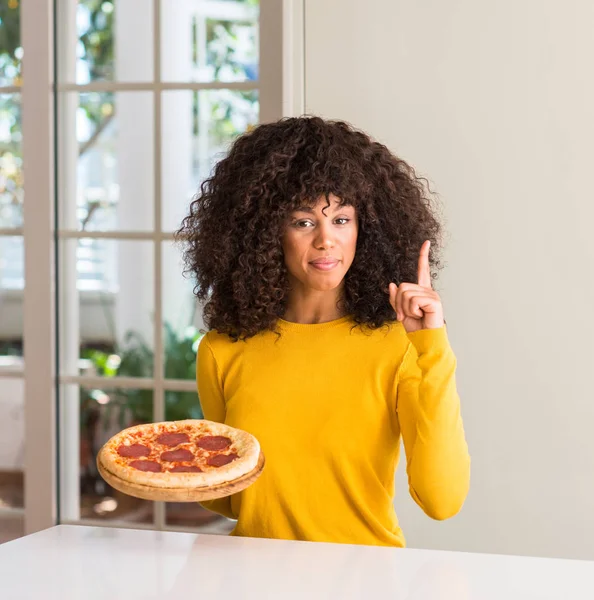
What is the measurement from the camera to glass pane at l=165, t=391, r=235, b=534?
13.1 ft

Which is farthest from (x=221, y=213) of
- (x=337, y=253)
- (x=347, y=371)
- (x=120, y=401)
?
(x=120, y=401)

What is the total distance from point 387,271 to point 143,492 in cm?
78

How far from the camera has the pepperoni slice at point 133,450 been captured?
147cm

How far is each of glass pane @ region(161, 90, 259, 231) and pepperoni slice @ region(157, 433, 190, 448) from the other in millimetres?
3288

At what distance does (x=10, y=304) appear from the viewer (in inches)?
249

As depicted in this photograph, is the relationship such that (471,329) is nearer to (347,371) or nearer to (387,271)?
(387,271)

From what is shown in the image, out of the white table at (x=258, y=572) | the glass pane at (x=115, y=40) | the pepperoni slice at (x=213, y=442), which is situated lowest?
the white table at (x=258, y=572)

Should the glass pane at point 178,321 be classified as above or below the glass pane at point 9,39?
below

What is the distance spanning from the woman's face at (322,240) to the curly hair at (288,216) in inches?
1.0

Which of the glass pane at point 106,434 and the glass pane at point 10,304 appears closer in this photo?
the glass pane at point 106,434

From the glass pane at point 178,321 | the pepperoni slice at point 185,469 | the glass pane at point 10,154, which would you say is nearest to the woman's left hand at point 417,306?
the pepperoni slice at point 185,469

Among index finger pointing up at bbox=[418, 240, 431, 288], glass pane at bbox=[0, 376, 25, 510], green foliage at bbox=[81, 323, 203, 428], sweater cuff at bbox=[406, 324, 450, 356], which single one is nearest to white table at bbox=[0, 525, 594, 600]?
sweater cuff at bbox=[406, 324, 450, 356]

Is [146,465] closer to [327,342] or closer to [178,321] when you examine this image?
[327,342]

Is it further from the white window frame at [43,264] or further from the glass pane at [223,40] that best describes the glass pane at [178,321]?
the glass pane at [223,40]
